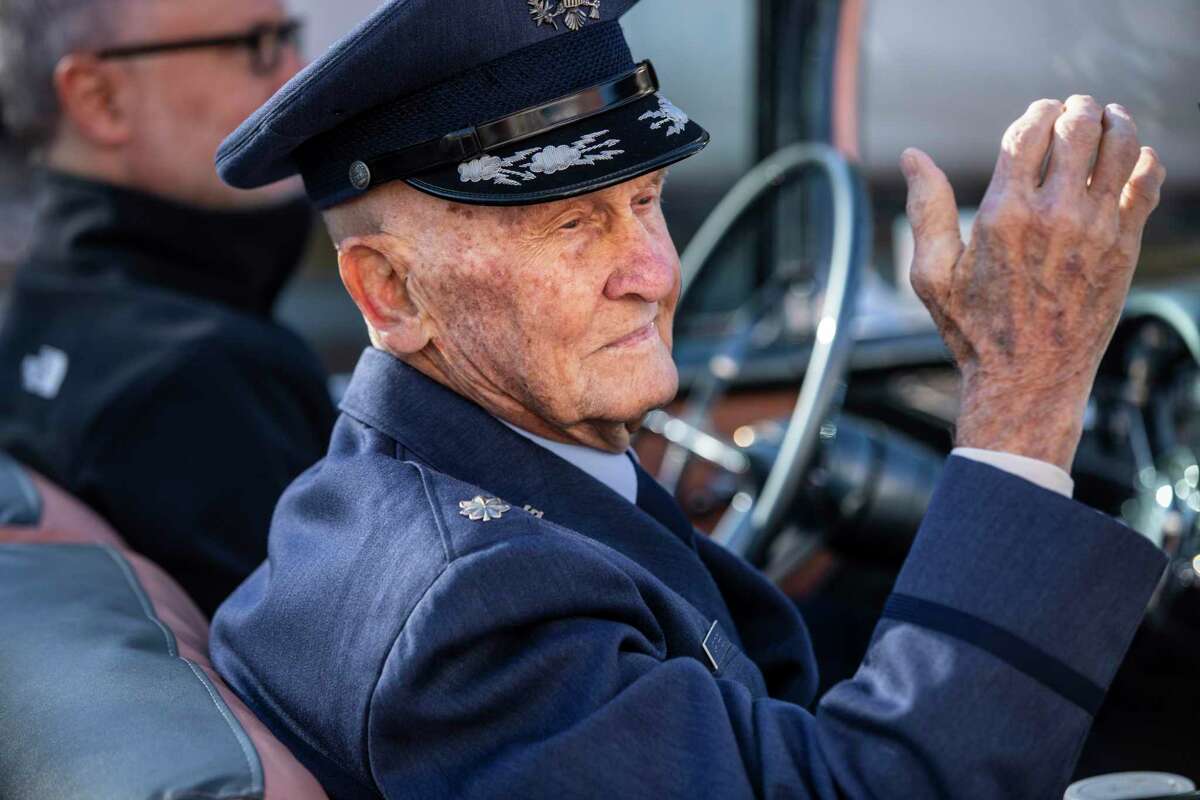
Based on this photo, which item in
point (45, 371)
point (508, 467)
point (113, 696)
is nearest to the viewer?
point (113, 696)

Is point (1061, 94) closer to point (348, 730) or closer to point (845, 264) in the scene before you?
point (845, 264)

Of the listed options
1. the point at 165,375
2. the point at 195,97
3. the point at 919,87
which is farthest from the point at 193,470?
the point at 919,87

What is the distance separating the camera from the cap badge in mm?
1234

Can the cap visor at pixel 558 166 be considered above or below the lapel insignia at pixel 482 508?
above

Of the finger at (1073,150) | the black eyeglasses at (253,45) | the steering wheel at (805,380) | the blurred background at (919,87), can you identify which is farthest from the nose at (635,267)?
the black eyeglasses at (253,45)

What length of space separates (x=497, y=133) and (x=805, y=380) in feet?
3.78

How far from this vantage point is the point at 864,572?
2807 millimetres

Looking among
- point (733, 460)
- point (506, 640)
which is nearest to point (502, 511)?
point (506, 640)

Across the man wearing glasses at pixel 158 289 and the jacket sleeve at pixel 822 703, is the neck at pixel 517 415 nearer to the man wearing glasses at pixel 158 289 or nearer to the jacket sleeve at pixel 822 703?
the jacket sleeve at pixel 822 703

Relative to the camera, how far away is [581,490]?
1286 millimetres

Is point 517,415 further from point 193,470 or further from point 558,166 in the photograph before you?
point 193,470

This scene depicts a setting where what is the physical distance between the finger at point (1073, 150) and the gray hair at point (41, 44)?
163 centimetres

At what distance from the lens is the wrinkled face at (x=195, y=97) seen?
→ 2246mm

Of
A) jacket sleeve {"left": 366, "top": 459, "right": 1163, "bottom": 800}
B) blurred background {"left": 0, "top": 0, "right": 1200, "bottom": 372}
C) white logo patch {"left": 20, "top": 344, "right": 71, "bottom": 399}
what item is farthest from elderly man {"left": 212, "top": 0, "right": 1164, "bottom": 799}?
white logo patch {"left": 20, "top": 344, "right": 71, "bottom": 399}
